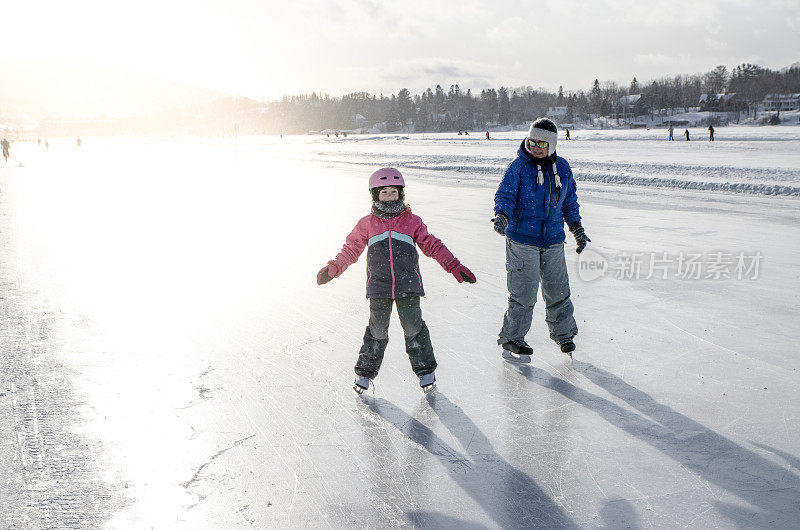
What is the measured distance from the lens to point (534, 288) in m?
3.82

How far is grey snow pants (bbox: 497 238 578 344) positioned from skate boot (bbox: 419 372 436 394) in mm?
728

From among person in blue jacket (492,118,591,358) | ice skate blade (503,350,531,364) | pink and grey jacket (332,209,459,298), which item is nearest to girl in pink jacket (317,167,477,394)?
pink and grey jacket (332,209,459,298)

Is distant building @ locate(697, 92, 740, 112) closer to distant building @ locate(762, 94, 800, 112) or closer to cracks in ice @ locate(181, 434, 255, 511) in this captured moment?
distant building @ locate(762, 94, 800, 112)

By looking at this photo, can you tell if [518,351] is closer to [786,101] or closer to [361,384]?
[361,384]

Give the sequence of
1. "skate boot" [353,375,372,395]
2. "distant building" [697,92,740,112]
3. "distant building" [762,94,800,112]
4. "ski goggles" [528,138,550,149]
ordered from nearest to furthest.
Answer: "skate boot" [353,375,372,395], "ski goggles" [528,138,550,149], "distant building" [697,92,740,112], "distant building" [762,94,800,112]

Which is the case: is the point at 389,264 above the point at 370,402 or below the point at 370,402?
above

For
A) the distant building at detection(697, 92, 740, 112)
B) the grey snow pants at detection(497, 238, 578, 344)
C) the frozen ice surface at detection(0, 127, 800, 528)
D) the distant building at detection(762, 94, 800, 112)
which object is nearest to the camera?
the frozen ice surface at detection(0, 127, 800, 528)

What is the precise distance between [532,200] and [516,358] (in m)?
0.99

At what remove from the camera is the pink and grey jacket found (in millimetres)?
3230

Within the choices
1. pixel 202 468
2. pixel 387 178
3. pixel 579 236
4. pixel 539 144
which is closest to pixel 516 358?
pixel 579 236

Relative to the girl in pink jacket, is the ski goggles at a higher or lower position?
higher

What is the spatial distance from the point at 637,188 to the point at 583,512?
539 inches

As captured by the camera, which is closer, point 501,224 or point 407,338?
point 407,338

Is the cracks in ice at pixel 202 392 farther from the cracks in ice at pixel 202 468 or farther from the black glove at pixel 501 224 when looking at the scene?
the black glove at pixel 501 224
